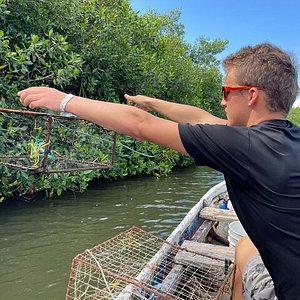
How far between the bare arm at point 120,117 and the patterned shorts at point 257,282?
40.0 inches

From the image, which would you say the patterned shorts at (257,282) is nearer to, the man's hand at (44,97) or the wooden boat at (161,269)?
the wooden boat at (161,269)

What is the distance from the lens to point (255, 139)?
1.41 m

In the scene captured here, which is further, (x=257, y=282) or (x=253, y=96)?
(x=257, y=282)

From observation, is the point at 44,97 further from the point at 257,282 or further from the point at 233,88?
the point at 257,282

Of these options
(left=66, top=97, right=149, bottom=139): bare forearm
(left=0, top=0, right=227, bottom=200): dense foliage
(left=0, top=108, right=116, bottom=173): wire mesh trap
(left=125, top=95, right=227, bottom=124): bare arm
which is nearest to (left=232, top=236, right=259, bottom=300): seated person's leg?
(left=125, top=95, right=227, bottom=124): bare arm

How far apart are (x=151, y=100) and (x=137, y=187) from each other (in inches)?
301

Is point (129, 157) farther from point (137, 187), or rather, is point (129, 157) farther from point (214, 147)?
point (214, 147)

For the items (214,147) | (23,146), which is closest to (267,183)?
(214,147)

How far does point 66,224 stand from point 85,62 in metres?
4.13

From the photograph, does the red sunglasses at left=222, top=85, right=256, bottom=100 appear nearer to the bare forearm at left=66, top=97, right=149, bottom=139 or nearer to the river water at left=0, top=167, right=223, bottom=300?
the bare forearm at left=66, top=97, right=149, bottom=139

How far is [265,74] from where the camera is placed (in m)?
1.52

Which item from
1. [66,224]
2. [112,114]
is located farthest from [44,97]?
[66,224]

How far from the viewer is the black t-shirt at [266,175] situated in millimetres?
1392

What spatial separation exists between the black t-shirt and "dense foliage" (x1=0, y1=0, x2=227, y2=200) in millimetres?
4582
